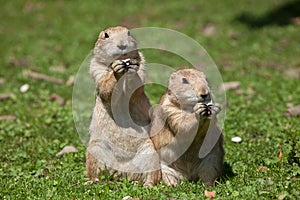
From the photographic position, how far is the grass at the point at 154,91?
5359 millimetres

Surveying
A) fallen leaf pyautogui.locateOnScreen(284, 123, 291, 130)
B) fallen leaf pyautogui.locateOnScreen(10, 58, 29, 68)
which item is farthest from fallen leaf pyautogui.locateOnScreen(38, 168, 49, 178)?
fallen leaf pyautogui.locateOnScreen(10, 58, 29, 68)

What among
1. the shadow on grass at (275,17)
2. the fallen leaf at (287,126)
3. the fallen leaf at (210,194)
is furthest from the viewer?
the shadow on grass at (275,17)

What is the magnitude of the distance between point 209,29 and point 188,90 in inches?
329

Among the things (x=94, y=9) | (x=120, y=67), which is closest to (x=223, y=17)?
(x=94, y=9)

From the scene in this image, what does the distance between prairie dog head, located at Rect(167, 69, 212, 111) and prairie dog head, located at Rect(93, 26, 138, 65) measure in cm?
54

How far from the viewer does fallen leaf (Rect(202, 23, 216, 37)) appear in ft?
42.9

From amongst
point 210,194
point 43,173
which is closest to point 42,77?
point 43,173

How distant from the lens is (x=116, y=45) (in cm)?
538

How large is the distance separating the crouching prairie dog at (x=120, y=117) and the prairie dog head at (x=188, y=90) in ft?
1.33

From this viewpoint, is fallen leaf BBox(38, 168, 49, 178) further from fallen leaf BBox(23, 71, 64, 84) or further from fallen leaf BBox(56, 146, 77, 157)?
fallen leaf BBox(23, 71, 64, 84)

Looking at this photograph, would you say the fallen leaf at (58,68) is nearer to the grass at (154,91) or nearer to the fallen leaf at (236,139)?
the grass at (154,91)

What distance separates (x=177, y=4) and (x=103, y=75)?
10.1 m

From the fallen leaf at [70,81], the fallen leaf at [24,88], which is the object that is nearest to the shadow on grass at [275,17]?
the fallen leaf at [70,81]

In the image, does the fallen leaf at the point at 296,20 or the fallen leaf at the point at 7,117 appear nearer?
the fallen leaf at the point at 7,117
